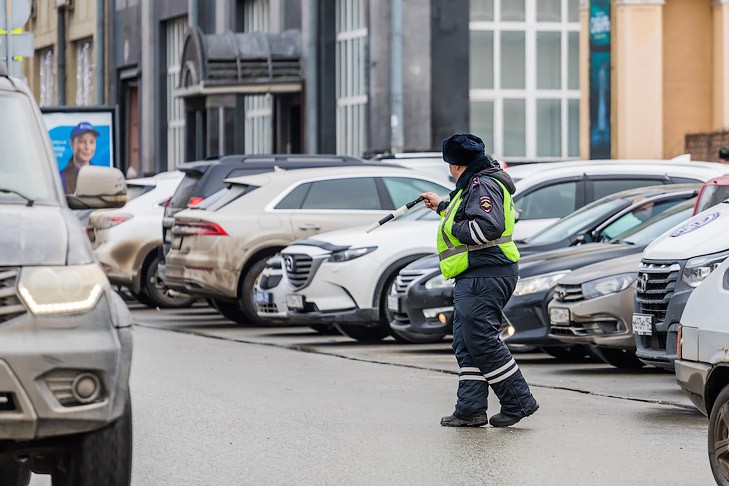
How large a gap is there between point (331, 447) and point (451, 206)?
1855 millimetres

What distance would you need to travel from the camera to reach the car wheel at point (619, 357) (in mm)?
13081

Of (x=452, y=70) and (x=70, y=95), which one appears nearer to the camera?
(x=452, y=70)

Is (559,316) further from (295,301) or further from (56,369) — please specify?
(56,369)

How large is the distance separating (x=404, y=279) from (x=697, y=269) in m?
4.56

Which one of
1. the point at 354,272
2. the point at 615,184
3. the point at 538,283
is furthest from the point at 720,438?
the point at 615,184

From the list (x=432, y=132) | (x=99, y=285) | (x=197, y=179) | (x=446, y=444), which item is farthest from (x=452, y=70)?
(x=99, y=285)

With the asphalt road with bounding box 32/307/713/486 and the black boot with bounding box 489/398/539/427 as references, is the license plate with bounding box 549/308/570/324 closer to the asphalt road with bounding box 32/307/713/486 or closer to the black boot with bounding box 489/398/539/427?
the asphalt road with bounding box 32/307/713/486

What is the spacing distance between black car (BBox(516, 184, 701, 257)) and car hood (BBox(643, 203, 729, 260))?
323 cm

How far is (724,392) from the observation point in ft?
23.6

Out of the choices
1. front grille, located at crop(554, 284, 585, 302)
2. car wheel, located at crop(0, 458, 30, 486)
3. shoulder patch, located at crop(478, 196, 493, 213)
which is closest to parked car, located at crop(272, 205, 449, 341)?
front grille, located at crop(554, 284, 585, 302)

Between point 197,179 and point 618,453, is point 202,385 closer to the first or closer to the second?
point 618,453

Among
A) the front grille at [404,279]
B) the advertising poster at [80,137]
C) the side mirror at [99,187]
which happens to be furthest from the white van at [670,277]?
the advertising poster at [80,137]

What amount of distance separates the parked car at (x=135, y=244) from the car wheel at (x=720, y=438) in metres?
13.3

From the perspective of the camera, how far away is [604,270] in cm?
1267
